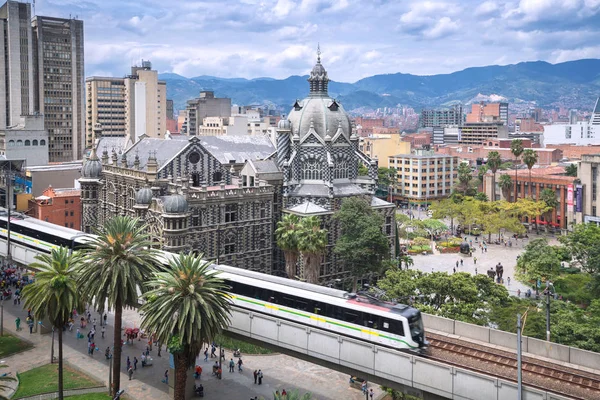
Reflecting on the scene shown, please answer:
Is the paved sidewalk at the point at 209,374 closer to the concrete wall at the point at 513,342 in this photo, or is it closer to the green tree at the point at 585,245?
the concrete wall at the point at 513,342

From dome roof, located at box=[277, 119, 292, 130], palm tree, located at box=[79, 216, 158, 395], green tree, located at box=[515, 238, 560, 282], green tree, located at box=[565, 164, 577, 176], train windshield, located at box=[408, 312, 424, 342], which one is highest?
dome roof, located at box=[277, 119, 292, 130]

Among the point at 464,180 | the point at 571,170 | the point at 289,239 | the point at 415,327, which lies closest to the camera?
the point at 415,327

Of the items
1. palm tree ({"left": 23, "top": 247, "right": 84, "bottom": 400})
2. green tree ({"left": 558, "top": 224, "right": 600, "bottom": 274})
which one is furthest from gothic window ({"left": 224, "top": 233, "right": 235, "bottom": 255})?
green tree ({"left": 558, "top": 224, "right": 600, "bottom": 274})

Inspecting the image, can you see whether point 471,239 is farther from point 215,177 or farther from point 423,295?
point 423,295

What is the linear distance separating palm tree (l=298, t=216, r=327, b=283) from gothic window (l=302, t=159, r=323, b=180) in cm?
1082

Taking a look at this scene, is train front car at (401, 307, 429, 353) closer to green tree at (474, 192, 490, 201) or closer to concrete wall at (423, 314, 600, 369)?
concrete wall at (423, 314, 600, 369)

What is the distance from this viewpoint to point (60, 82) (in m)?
178

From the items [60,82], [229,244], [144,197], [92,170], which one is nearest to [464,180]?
[229,244]

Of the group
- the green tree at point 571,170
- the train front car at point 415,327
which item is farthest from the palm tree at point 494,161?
the train front car at point 415,327

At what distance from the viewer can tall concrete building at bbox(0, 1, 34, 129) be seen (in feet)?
550

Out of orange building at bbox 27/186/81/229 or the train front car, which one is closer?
the train front car

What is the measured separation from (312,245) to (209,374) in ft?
79.2

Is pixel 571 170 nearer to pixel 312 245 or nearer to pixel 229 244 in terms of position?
pixel 312 245

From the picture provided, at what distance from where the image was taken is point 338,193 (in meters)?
92.5
